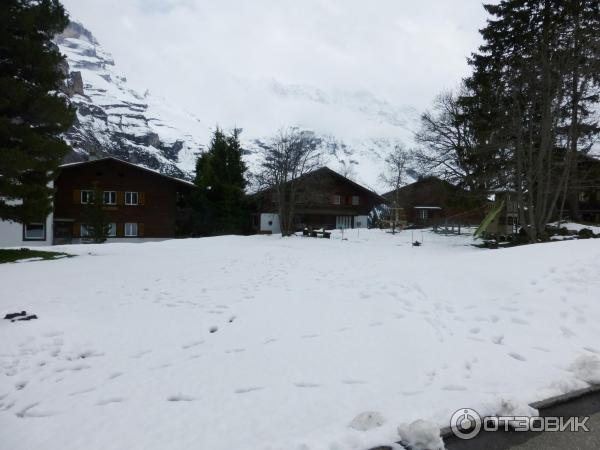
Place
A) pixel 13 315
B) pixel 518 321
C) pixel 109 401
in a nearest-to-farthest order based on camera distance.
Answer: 1. pixel 109 401
2. pixel 518 321
3. pixel 13 315

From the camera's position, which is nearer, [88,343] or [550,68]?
[88,343]

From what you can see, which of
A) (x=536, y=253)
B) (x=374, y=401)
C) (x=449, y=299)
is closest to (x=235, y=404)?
(x=374, y=401)

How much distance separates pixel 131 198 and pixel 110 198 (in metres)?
1.81

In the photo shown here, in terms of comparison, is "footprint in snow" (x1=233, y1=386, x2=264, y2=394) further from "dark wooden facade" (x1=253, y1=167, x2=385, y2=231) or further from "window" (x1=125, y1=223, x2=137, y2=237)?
"dark wooden facade" (x1=253, y1=167, x2=385, y2=231)

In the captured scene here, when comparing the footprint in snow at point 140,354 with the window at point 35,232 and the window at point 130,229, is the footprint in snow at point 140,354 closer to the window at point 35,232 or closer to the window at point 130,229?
the window at point 35,232

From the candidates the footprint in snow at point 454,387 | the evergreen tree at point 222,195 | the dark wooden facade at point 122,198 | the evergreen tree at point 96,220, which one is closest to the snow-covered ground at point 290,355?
the footprint in snow at point 454,387

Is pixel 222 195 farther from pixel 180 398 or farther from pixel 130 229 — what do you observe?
pixel 180 398

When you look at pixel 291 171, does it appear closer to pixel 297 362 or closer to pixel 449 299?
pixel 449 299

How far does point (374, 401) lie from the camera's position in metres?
3.49

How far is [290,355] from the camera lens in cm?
462

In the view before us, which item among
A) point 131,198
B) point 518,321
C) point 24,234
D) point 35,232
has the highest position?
point 131,198

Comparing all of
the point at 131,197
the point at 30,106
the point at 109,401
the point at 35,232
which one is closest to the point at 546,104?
the point at 109,401

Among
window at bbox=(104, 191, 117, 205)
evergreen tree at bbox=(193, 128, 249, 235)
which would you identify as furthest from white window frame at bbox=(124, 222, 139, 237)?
evergreen tree at bbox=(193, 128, 249, 235)

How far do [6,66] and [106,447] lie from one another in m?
17.5
